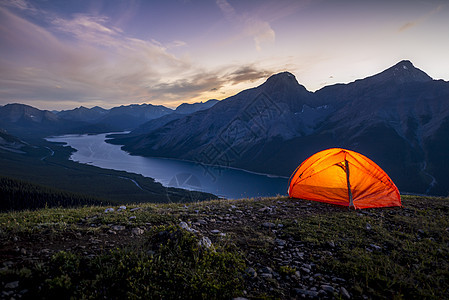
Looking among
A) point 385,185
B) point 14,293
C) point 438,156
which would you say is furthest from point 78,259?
point 438,156

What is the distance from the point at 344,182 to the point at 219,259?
10.6 m

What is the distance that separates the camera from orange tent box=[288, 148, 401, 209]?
466 inches

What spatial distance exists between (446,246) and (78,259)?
1128 centimetres

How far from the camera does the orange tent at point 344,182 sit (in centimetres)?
1184

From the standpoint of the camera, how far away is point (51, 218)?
7.58m

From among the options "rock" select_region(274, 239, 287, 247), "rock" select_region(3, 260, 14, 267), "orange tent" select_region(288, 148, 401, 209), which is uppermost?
"orange tent" select_region(288, 148, 401, 209)

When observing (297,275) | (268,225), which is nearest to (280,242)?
(268,225)

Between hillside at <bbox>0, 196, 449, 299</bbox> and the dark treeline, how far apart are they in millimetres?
79137

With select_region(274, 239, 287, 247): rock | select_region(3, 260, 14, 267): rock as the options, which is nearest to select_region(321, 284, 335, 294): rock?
select_region(274, 239, 287, 247): rock

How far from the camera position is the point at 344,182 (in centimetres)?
1257

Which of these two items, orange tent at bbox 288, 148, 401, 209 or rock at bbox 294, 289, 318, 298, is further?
orange tent at bbox 288, 148, 401, 209

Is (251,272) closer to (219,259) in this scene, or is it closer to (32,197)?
(219,259)

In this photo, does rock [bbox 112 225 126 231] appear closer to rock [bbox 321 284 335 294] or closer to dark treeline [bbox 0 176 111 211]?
rock [bbox 321 284 335 294]

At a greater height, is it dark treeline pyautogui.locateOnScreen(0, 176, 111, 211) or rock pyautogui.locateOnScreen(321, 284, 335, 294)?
rock pyautogui.locateOnScreen(321, 284, 335, 294)
